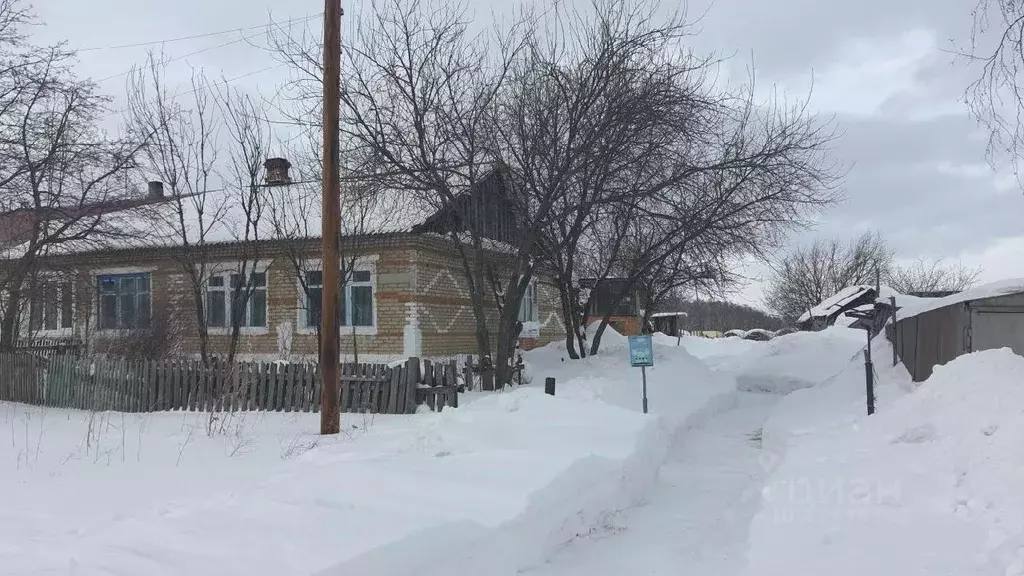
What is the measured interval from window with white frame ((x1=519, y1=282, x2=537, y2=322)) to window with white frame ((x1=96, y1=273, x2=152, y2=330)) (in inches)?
414

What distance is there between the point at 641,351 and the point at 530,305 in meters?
12.5

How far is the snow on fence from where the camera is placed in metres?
11.2

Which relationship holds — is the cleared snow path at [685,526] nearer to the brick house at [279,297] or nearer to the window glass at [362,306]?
the brick house at [279,297]

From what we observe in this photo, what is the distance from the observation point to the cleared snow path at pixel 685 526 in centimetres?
521

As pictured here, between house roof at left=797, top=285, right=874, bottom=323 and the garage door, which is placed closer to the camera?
the garage door

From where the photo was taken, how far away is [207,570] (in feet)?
11.8

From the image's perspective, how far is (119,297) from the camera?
18.5m

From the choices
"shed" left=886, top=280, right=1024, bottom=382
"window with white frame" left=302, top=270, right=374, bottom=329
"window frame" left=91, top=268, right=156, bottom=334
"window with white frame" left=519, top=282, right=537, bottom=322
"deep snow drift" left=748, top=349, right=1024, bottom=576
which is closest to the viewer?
"deep snow drift" left=748, top=349, right=1024, bottom=576

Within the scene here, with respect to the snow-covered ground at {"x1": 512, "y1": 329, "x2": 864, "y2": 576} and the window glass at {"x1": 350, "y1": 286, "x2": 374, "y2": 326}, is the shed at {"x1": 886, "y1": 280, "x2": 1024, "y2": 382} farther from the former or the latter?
the window glass at {"x1": 350, "y1": 286, "x2": 374, "y2": 326}

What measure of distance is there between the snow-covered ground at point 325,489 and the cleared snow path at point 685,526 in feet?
0.65

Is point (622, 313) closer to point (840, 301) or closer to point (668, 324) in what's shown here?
point (668, 324)

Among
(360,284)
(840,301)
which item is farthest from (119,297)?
(840,301)

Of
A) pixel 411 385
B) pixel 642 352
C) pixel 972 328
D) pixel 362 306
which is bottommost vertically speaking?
pixel 411 385

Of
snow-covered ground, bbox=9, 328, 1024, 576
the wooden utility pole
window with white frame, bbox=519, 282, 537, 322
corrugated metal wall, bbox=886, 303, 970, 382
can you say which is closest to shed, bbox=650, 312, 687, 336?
window with white frame, bbox=519, 282, 537, 322
